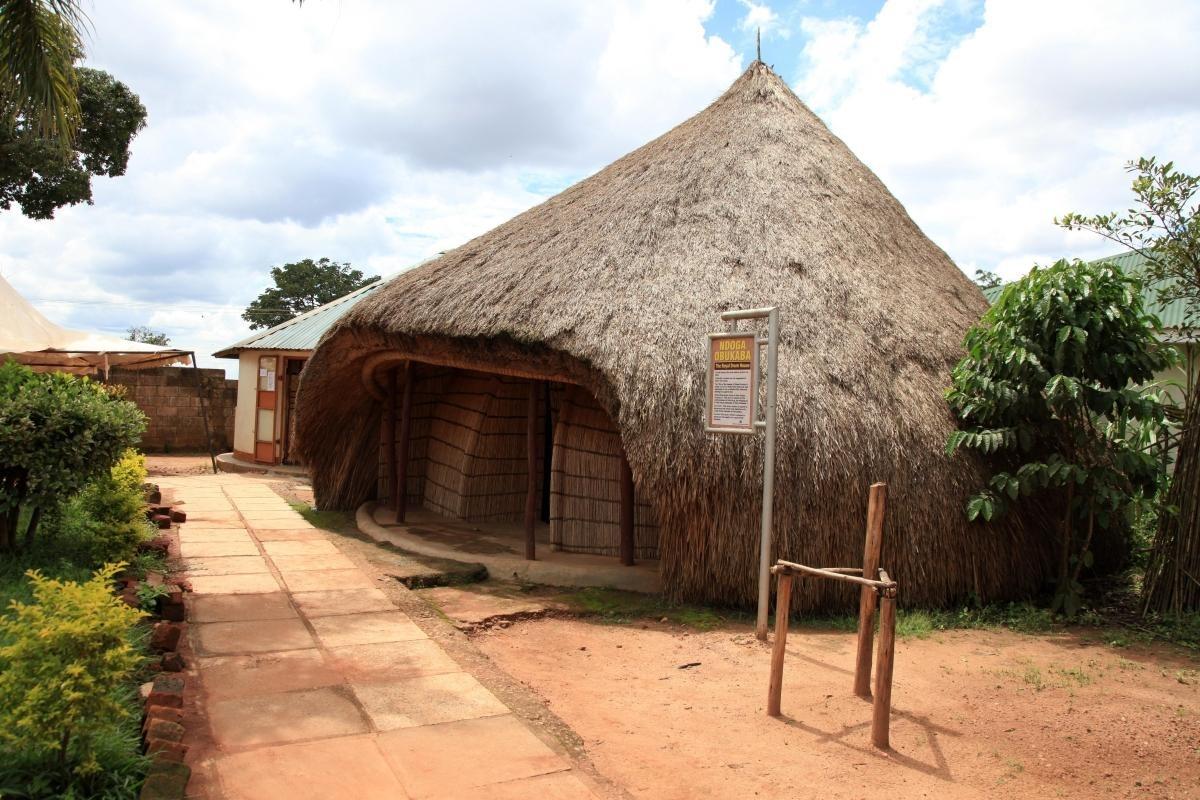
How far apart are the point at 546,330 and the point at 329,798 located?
3.99 meters

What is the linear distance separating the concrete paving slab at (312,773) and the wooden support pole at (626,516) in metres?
3.78

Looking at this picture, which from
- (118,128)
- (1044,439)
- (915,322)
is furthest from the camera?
(118,128)

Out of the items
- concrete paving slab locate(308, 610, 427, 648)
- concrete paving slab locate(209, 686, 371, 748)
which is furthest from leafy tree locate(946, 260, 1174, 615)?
A: concrete paving slab locate(209, 686, 371, 748)

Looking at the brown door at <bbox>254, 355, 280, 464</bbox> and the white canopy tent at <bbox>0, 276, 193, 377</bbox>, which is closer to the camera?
the white canopy tent at <bbox>0, 276, 193, 377</bbox>

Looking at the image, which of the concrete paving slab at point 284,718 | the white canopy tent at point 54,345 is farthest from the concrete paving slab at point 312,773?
the white canopy tent at point 54,345

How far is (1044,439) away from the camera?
6.56 meters

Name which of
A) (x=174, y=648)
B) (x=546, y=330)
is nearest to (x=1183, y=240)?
(x=546, y=330)

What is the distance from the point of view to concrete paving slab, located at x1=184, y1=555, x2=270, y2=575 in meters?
6.75

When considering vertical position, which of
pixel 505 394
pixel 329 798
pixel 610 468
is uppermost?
pixel 505 394

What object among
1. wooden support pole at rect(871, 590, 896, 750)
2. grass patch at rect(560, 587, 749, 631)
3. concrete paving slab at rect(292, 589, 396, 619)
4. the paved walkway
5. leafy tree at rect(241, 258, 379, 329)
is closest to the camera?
the paved walkway

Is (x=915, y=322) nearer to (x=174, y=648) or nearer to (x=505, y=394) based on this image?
(x=505, y=394)

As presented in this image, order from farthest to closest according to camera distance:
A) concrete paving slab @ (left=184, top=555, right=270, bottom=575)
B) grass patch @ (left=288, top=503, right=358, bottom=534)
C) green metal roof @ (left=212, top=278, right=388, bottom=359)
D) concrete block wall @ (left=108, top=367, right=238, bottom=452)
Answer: concrete block wall @ (left=108, top=367, right=238, bottom=452) → green metal roof @ (left=212, top=278, right=388, bottom=359) → grass patch @ (left=288, top=503, right=358, bottom=534) → concrete paving slab @ (left=184, top=555, right=270, bottom=575)

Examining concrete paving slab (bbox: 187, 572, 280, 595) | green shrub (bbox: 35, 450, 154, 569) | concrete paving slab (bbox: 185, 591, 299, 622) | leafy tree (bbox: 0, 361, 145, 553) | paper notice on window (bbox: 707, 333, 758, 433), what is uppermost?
paper notice on window (bbox: 707, 333, 758, 433)

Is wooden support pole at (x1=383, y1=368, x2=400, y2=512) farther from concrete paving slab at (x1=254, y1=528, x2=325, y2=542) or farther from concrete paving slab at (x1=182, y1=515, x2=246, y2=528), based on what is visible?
concrete paving slab at (x1=182, y1=515, x2=246, y2=528)
